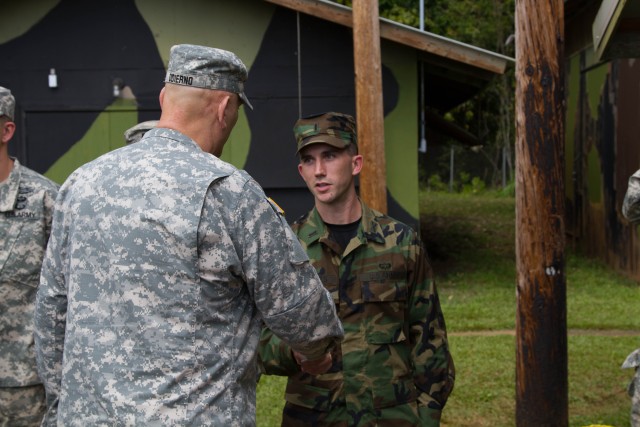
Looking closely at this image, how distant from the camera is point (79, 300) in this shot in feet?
9.29

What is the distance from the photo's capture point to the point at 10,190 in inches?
174

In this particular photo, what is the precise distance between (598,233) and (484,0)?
13666mm

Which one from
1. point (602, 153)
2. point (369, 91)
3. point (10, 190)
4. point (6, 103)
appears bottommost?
point (10, 190)

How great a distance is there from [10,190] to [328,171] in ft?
4.76

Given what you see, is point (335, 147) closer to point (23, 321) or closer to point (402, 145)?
point (23, 321)

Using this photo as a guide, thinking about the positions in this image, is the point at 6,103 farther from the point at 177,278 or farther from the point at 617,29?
the point at 617,29

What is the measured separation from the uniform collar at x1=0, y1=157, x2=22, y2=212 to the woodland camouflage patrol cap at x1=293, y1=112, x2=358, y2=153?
51.3 inches

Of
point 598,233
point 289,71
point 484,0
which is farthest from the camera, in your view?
point 484,0

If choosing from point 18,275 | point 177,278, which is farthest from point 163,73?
point 177,278

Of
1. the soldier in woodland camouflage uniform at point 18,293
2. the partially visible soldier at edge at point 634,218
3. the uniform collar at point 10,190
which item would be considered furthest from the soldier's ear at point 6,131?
the partially visible soldier at edge at point 634,218

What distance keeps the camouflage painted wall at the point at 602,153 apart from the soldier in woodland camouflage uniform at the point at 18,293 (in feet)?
29.5

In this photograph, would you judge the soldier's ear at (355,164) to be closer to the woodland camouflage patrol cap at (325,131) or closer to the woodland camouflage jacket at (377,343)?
the woodland camouflage patrol cap at (325,131)

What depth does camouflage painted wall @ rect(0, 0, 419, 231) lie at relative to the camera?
11.9 metres

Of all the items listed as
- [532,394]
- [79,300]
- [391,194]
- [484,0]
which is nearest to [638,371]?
[532,394]
